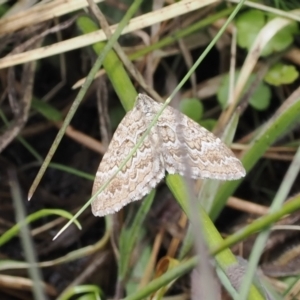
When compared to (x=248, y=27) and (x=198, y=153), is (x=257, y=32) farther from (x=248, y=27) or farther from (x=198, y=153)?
(x=198, y=153)

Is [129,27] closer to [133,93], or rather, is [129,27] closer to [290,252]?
[133,93]

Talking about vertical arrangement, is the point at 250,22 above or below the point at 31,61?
below

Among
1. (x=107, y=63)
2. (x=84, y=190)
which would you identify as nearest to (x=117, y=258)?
(x=84, y=190)

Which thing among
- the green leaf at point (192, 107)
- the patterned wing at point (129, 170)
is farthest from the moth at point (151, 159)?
the green leaf at point (192, 107)

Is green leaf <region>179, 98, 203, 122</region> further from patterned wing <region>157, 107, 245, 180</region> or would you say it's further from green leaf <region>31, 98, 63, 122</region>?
green leaf <region>31, 98, 63, 122</region>

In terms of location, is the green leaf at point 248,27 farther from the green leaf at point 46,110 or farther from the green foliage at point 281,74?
the green leaf at point 46,110
